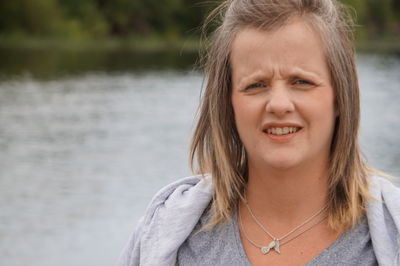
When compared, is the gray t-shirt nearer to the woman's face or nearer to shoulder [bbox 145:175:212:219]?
shoulder [bbox 145:175:212:219]

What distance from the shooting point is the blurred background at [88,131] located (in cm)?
1289

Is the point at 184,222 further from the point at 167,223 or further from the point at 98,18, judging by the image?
the point at 98,18

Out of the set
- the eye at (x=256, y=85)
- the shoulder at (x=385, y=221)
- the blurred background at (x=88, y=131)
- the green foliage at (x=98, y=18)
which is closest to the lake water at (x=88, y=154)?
the blurred background at (x=88, y=131)

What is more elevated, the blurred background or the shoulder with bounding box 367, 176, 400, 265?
the shoulder with bounding box 367, 176, 400, 265

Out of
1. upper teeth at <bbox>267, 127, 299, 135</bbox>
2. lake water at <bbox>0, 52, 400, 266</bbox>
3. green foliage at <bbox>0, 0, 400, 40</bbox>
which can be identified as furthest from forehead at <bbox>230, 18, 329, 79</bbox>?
green foliage at <bbox>0, 0, 400, 40</bbox>

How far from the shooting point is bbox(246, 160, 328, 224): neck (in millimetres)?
2143

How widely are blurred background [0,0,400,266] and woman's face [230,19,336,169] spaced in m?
0.86

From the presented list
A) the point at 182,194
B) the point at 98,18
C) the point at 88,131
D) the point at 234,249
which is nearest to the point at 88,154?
the point at 88,131

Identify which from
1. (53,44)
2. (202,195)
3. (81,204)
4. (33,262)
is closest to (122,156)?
(81,204)

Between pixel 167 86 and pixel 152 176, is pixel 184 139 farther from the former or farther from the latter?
pixel 167 86

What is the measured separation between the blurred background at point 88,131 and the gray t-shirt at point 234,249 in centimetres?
86

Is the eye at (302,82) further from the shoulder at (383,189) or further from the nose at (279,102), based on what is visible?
the shoulder at (383,189)

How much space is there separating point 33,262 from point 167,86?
27.9 m

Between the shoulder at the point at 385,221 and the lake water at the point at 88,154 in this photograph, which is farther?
the lake water at the point at 88,154
